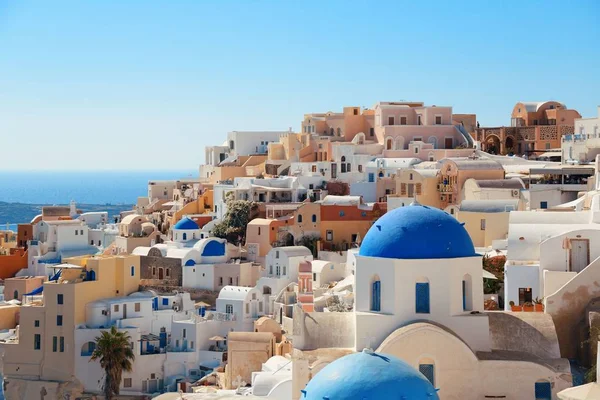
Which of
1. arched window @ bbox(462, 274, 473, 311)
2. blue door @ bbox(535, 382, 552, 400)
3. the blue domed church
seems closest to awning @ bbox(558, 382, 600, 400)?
the blue domed church

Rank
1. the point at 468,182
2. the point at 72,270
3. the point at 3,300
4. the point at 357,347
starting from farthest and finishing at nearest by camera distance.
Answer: the point at 3,300, the point at 468,182, the point at 72,270, the point at 357,347

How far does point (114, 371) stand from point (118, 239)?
1583 cm

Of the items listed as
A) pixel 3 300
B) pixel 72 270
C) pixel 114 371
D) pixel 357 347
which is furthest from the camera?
pixel 3 300

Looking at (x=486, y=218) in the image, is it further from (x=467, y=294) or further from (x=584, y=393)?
(x=584, y=393)

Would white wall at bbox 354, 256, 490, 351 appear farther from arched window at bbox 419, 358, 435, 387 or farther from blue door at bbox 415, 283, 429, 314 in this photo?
arched window at bbox 419, 358, 435, 387

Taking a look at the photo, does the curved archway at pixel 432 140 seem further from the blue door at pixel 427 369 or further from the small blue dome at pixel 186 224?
the blue door at pixel 427 369

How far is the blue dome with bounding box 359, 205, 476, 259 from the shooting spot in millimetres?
22438

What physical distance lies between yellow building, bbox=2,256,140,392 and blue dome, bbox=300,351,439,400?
75.4 ft

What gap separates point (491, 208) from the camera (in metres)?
39.7

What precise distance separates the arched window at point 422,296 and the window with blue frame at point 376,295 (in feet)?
2.49

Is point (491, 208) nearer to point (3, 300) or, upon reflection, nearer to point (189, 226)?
point (189, 226)

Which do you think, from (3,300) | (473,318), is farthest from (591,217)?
(3,300)

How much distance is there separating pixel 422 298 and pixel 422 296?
0.13 ft

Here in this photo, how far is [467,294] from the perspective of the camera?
75.2ft
